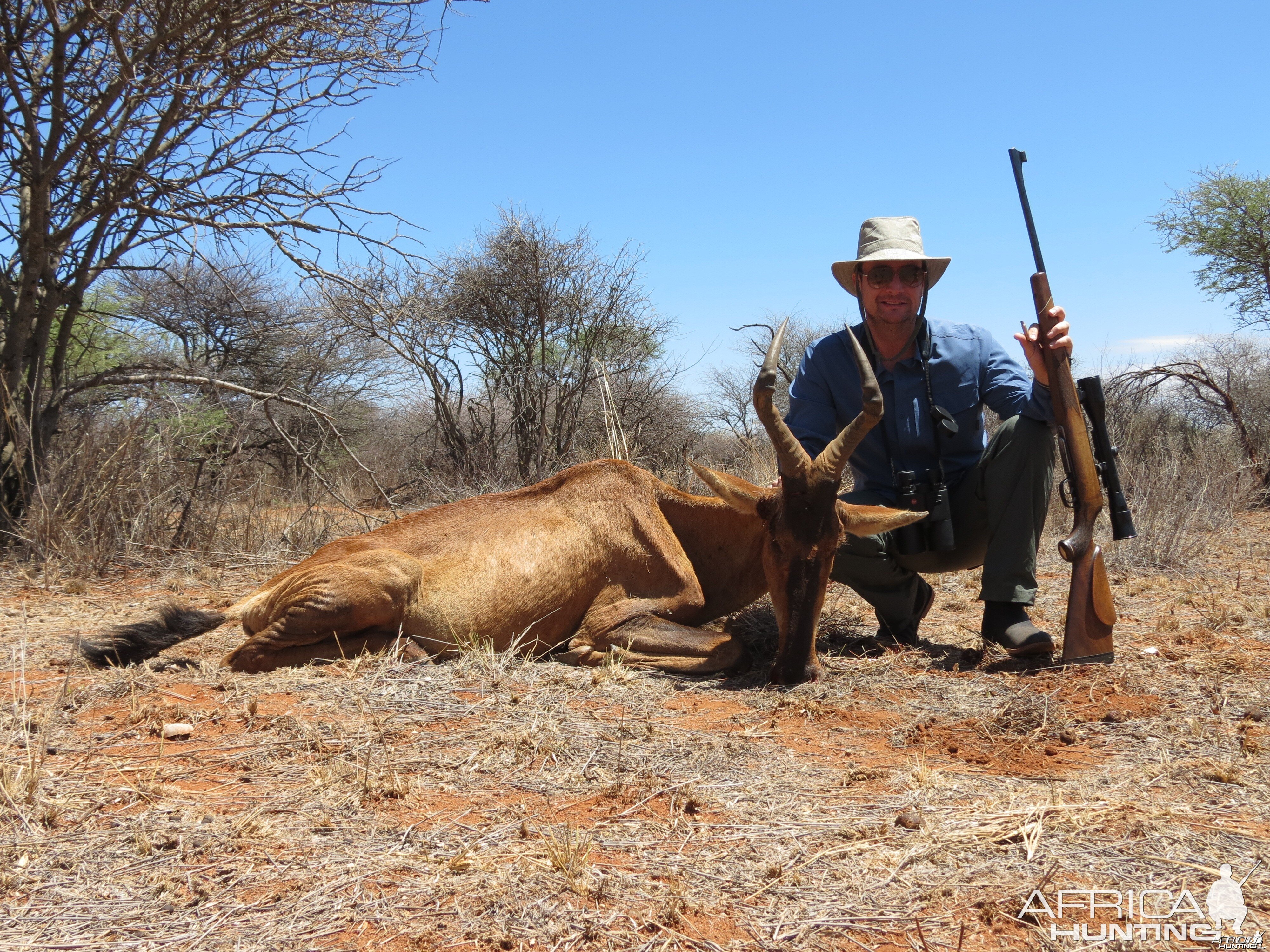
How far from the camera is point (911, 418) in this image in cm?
527

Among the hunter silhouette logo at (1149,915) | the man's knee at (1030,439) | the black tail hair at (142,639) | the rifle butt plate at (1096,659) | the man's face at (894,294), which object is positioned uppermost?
the man's face at (894,294)

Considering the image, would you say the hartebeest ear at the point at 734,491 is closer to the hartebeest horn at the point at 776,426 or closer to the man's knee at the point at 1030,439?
the hartebeest horn at the point at 776,426

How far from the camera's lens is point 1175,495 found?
353 inches

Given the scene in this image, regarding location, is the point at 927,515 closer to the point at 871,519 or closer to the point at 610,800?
the point at 871,519

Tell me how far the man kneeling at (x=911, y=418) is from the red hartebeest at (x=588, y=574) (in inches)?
20.3

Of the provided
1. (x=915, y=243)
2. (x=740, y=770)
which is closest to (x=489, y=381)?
(x=915, y=243)

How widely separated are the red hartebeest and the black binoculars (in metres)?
0.42

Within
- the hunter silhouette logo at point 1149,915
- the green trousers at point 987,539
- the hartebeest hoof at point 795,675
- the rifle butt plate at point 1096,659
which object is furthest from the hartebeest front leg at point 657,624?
the hunter silhouette logo at point 1149,915

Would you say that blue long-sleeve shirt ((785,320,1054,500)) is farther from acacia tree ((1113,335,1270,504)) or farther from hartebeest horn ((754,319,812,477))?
acacia tree ((1113,335,1270,504))

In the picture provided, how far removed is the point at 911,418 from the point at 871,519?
2.81ft

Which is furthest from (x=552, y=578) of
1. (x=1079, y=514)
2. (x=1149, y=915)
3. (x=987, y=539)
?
(x=1149, y=915)

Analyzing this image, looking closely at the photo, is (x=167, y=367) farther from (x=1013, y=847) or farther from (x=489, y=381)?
(x=1013, y=847)

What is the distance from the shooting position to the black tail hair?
4.66 m

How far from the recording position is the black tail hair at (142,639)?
4664 millimetres
